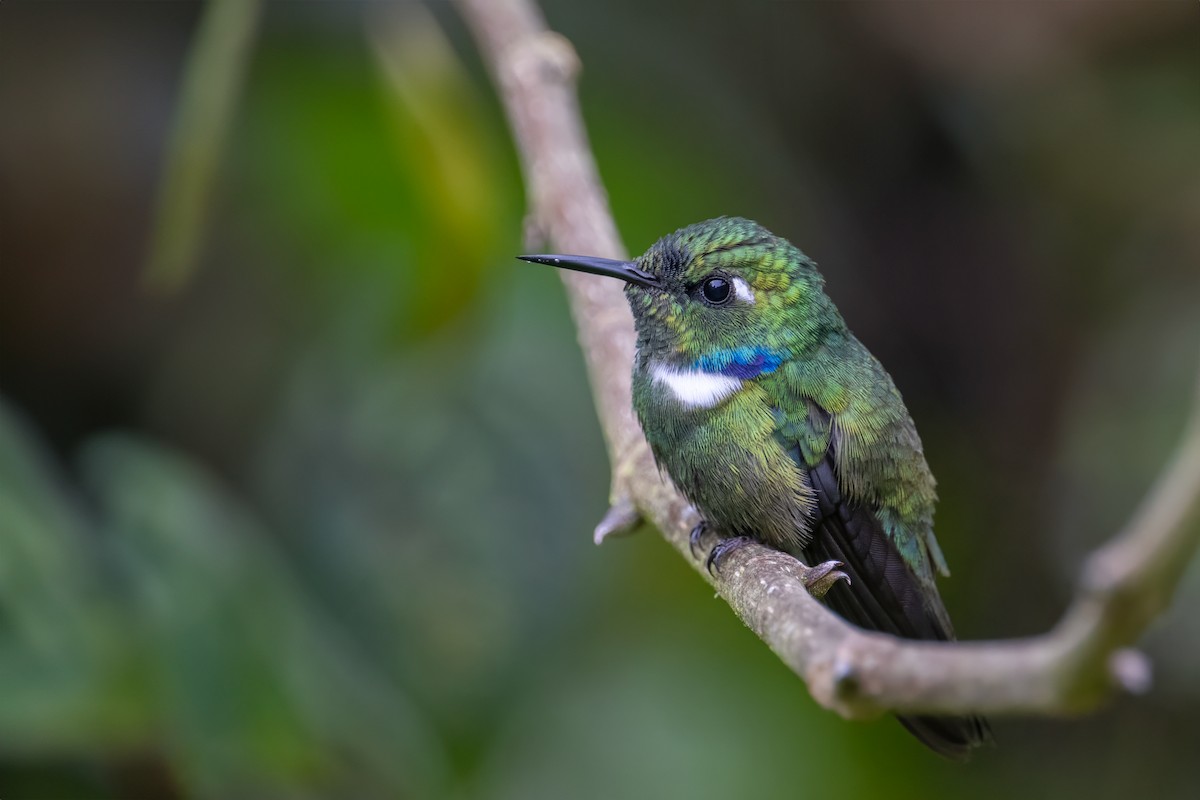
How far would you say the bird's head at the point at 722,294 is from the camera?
7.06 ft

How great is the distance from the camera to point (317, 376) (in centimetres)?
329

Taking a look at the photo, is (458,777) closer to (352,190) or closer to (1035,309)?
(352,190)

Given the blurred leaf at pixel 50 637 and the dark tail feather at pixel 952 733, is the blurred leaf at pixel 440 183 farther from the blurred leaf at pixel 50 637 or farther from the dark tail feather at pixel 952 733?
the dark tail feather at pixel 952 733

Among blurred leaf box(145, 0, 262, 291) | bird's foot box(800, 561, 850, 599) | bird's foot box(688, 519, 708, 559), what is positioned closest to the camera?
bird's foot box(800, 561, 850, 599)

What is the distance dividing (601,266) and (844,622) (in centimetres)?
111

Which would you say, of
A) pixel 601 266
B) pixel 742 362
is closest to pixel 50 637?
pixel 601 266

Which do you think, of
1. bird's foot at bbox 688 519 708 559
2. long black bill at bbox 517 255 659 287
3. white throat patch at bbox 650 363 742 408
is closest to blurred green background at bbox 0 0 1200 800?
long black bill at bbox 517 255 659 287

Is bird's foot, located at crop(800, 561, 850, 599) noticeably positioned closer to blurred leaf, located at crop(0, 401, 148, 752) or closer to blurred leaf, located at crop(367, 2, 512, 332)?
blurred leaf, located at crop(367, 2, 512, 332)

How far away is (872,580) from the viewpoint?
2.09 m

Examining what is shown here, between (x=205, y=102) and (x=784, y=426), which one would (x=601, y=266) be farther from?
(x=205, y=102)

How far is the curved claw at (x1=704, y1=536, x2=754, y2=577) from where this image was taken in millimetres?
1805

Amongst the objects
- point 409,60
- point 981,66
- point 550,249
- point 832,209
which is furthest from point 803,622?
point 981,66

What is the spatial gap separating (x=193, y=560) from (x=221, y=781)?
1.58ft

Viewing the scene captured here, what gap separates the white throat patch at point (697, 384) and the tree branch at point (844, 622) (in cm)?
13
